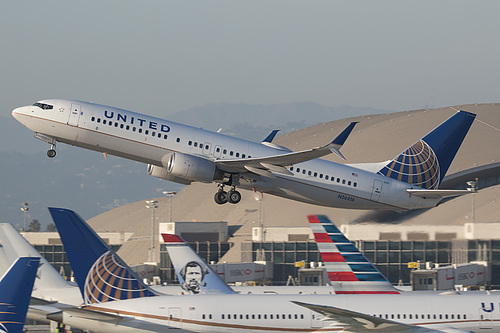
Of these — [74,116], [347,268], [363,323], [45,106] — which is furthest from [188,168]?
[363,323]

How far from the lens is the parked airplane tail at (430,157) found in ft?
179

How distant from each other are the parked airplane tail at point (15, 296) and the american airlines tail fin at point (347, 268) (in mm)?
16449

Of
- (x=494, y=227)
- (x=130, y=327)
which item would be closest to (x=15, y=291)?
(x=130, y=327)

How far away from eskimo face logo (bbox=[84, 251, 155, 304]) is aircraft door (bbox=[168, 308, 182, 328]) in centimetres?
268

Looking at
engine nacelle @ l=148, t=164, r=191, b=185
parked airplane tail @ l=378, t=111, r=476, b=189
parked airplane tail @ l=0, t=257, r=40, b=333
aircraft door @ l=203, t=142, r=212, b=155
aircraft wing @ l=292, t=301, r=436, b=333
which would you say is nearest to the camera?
parked airplane tail @ l=0, t=257, r=40, b=333

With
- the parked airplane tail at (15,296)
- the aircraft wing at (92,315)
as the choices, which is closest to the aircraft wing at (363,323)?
the aircraft wing at (92,315)

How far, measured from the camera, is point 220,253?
115m

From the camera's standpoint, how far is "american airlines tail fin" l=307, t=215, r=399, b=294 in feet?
125

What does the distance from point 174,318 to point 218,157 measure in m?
14.3

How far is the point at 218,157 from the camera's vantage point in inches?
1836

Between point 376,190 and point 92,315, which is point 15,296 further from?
point 376,190

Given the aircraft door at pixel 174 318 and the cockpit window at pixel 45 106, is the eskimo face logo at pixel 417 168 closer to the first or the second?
the cockpit window at pixel 45 106

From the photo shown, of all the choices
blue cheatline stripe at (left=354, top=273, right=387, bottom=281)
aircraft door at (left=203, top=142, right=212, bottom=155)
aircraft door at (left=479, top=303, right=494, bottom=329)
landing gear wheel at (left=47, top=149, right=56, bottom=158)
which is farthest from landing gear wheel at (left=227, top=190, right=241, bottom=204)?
aircraft door at (left=479, top=303, right=494, bottom=329)

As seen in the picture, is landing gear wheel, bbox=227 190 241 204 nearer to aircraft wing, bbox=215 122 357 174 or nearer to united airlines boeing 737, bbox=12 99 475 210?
united airlines boeing 737, bbox=12 99 475 210
